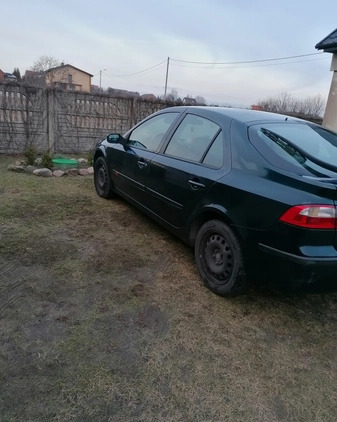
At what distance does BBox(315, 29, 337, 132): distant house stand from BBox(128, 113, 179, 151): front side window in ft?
16.3

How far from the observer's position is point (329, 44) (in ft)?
22.2

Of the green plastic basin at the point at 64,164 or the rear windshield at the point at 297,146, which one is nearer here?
the rear windshield at the point at 297,146

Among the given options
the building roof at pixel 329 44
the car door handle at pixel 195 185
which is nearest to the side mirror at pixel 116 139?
the car door handle at pixel 195 185

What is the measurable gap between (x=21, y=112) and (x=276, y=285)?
767 centimetres

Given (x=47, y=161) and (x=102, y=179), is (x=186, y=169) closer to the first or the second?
(x=102, y=179)

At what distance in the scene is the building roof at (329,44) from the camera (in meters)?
6.73

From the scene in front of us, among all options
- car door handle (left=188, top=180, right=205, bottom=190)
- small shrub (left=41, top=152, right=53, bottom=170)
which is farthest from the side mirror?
small shrub (left=41, top=152, right=53, bottom=170)

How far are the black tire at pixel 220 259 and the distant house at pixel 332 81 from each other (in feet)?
18.9

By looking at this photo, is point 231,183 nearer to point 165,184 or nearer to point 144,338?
point 165,184

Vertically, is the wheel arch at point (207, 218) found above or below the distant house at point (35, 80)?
below

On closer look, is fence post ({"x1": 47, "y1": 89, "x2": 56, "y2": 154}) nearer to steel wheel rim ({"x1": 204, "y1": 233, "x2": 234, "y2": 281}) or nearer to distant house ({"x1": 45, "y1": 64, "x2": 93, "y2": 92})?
steel wheel rim ({"x1": 204, "y1": 233, "x2": 234, "y2": 281})

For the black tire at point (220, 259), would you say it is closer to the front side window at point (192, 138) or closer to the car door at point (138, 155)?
the front side window at point (192, 138)

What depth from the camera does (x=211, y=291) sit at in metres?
2.83

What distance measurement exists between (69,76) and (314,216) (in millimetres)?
60195
